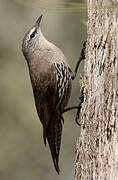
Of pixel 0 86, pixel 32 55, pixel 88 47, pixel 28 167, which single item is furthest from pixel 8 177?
pixel 88 47

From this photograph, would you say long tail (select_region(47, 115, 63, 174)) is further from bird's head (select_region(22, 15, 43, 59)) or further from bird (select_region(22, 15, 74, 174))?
bird's head (select_region(22, 15, 43, 59))

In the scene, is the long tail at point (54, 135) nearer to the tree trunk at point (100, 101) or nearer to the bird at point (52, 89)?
the bird at point (52, 89)

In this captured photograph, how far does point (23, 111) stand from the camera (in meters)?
14.4

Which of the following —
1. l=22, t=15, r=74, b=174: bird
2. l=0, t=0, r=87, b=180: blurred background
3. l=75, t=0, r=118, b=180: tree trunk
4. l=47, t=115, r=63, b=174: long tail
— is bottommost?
l=0, t=0, r=87, b=180: blurred background

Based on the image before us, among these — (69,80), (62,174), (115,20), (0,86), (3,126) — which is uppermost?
(115,20)

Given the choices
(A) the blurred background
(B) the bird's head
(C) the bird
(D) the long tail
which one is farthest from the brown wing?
(A) the blurred background

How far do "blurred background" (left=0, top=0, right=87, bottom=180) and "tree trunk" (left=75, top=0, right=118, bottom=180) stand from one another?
8826 mm

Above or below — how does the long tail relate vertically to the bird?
below

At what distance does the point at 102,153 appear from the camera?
13.6ft

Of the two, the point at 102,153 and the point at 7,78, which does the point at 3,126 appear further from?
the point at 102,153

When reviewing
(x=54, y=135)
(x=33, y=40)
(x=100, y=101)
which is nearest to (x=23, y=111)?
(x=33, y=40)

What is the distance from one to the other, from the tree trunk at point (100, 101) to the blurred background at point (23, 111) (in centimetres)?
883

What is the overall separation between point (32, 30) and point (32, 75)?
1.89ft

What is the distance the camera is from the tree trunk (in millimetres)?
4020
